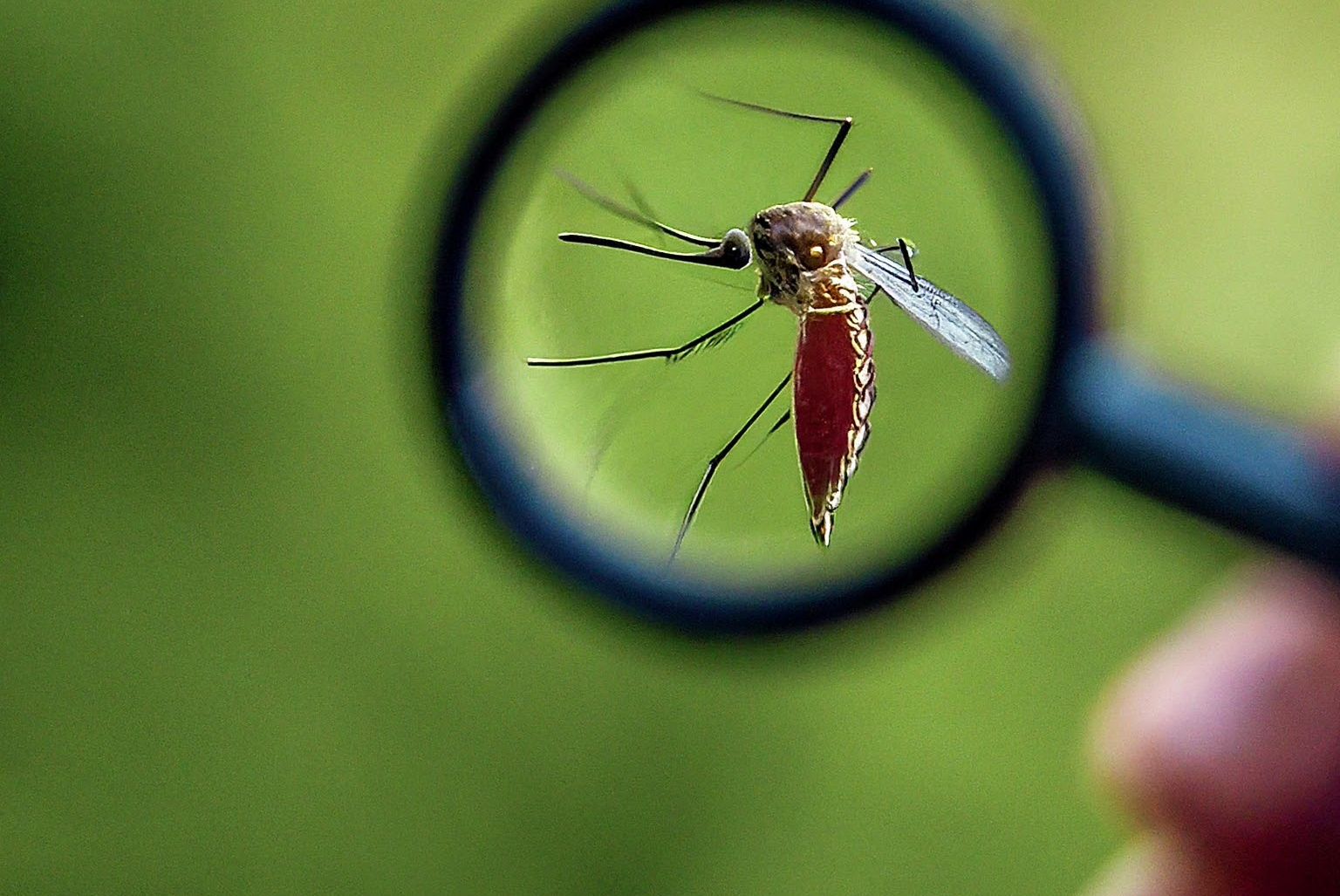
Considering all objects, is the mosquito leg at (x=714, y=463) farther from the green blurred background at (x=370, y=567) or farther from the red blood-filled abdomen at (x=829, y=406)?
the green blurred background at (x=370, y=567)

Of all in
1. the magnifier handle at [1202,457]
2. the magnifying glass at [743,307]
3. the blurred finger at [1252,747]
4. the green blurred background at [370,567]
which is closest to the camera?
the magnifier handle at [1202,457]

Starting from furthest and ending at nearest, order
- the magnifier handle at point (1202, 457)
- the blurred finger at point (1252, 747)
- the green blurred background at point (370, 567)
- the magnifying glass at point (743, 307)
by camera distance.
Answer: the green blurred background at point (370, 567) < the blurred finger at point (1252, 747) < the magnifying glass at point (743, 307) < the magnifier handle at point (1202, 457)

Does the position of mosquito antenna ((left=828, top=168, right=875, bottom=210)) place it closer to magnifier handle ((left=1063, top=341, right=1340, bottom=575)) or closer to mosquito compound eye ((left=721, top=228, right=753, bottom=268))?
mosquito compound eye ((left=721, top=228, right=753, bottom=268))

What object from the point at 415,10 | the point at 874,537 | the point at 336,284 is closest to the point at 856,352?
the point at 874,537

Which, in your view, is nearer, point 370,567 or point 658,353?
point 658,353

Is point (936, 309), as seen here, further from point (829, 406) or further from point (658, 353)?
point (658, 353)

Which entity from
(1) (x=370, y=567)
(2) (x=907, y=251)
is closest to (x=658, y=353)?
(2) (x=907, y=251)

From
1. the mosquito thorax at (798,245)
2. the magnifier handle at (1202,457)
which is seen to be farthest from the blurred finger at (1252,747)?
the mosquito thorax at (798,245)
